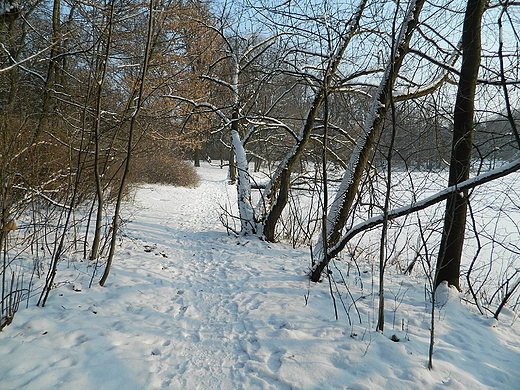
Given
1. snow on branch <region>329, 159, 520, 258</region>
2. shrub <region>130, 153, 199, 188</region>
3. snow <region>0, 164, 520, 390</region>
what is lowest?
snow <region>0, 164, 520, 390</region>

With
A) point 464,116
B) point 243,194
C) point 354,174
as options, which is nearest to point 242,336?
point 354,174

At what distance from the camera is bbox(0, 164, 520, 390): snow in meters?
2.16

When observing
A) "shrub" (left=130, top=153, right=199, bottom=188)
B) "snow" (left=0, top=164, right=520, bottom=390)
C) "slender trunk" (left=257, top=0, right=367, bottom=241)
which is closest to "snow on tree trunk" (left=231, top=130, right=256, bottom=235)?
"slender trunk" (left=257, top=0, right=367, bottom=241)

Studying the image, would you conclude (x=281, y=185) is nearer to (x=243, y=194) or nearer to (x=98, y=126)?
(x=243, y=194)

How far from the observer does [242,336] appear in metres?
2.84

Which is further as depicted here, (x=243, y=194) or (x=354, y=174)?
(x=243, y=194)

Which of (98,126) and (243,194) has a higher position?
(98,126)

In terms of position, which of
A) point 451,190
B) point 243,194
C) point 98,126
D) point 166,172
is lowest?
point 166,172

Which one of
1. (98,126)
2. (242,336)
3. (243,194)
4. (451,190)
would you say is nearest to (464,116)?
(451,190)

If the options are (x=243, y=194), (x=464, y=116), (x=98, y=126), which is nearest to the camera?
(x=98, y=126)

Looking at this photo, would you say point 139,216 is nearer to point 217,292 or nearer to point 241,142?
point 241,142

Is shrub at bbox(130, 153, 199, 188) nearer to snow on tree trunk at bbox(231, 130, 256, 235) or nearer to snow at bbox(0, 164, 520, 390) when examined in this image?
snow on tree trunk at bbox(231, 130, 256, 235)

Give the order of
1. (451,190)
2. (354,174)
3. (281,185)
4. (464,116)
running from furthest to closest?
(281,185), (354,174), (464,116), (451,190)

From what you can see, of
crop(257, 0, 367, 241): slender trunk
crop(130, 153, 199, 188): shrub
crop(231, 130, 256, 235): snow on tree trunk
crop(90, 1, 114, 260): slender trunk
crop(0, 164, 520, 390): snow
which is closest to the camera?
Result: crop(0, 164, 520, 390): snow
